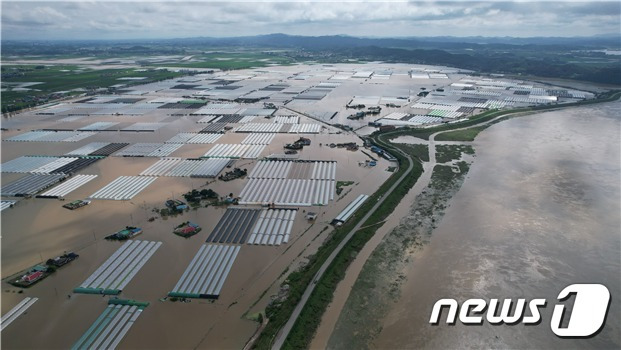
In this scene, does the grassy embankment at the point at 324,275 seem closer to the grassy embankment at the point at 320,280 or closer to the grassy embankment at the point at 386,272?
the grassy embankment at the point at 320,280

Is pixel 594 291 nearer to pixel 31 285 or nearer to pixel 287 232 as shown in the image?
pixel 287 232

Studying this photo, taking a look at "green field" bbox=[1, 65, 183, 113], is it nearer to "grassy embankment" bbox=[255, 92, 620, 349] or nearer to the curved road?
the curved road

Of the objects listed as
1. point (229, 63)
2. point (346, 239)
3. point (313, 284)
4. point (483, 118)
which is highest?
point (229, 63)

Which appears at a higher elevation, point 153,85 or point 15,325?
point 153,85

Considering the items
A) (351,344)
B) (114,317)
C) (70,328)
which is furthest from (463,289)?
(70,328)

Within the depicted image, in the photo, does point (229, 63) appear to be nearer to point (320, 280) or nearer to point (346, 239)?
point (346, 239)

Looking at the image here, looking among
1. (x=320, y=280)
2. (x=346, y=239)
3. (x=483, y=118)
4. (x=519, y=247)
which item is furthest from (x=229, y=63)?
(x=519, y=247)

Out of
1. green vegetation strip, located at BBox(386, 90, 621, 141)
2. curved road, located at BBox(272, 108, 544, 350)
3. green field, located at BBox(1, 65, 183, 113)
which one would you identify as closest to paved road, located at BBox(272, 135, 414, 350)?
curved road, located at BBox(272, 108, 544, 350)
